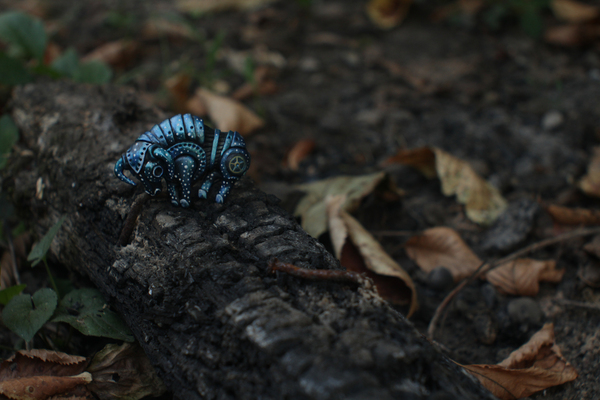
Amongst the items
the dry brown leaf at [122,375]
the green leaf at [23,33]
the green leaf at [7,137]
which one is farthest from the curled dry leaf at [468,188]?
the green leaf at [23,33]

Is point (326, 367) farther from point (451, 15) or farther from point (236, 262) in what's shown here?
point (451, 15)

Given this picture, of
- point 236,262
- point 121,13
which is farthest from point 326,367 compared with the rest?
point 121,13

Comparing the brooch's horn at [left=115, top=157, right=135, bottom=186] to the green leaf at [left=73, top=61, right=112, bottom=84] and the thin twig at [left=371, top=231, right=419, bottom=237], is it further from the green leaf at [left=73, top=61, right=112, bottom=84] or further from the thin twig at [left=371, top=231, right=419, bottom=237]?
the green leaf at [left=73, top=61, right=112, bottom=84]

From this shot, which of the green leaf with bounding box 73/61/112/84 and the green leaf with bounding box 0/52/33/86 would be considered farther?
the green leaf with bounding box 73/61/112/84

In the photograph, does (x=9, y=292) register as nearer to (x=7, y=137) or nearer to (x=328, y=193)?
(x=7, y=137)

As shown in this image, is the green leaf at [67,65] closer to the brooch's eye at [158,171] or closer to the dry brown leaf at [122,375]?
the brooch's eye at [158,171]

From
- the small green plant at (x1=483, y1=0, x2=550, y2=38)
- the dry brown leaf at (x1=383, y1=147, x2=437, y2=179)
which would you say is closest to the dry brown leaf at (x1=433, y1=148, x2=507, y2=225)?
the dry brown leaf at (x1=383, y1=147, x2=437, y2=179)

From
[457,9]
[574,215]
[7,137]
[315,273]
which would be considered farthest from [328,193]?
[457,9]
